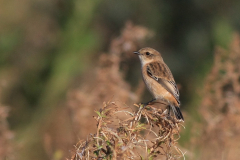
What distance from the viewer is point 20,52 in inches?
423

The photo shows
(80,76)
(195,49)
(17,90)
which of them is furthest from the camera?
(195,49)

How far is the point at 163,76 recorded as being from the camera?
535 cm

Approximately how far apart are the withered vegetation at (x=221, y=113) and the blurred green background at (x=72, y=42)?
2.41m

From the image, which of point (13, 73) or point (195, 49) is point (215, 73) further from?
point (195, 49)

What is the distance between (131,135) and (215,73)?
2.63 m

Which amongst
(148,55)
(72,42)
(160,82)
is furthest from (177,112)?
(72,42)

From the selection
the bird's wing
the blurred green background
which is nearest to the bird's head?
the bird's wing

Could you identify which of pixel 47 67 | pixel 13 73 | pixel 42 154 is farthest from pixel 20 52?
pixel 42 154

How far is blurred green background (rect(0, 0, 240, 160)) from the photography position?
8.11m

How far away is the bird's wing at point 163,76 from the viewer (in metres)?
5.09

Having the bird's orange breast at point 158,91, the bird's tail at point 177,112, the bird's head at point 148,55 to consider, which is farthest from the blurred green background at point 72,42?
the bird's head at point 148,55

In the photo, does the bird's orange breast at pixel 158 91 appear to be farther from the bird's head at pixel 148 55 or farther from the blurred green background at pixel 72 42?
the blurred green background at pixel 72 42

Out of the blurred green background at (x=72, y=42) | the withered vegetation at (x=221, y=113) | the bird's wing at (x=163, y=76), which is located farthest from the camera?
the blurred green background at (x=72, y=42)

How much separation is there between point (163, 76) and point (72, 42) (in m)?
3.37
